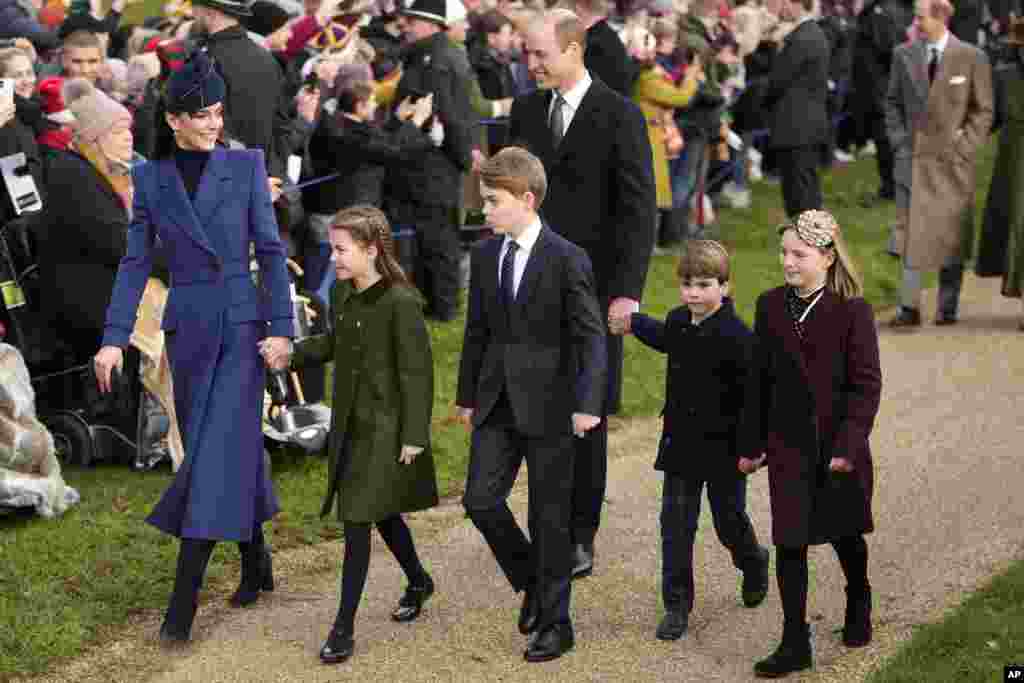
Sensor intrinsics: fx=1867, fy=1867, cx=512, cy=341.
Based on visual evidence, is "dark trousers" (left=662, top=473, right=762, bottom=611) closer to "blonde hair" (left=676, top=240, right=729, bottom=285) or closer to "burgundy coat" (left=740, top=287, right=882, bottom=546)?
"burgundy coat" (left=740, top=287, right=882, bottom=546)

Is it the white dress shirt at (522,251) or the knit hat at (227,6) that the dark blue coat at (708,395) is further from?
the knit hat at (227,6)

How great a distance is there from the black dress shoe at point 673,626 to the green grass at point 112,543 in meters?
1.94

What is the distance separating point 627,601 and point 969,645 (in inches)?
56.6

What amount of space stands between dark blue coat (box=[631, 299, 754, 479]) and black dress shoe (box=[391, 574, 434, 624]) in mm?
1035

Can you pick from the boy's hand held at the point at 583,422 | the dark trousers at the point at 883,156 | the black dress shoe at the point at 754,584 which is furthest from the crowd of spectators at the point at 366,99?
the black dress shoe at the point at 754,584

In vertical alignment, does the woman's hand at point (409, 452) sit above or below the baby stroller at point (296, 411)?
above

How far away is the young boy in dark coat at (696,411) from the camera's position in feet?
22.0

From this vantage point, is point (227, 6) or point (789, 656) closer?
point (789, 656)

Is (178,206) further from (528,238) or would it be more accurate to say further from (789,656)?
(789,656)

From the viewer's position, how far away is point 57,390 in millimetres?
9398

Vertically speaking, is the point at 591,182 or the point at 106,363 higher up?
the point at 591,182

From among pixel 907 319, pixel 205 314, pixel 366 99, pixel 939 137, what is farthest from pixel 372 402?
pixel 939 137

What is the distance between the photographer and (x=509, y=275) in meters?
6.59

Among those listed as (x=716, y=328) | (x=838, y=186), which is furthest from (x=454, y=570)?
(x=838, y=186)
